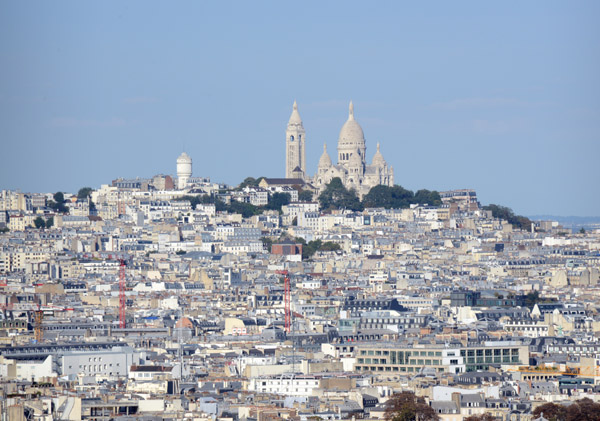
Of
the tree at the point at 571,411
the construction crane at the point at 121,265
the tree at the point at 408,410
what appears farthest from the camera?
the construction crane at the point at 121,265

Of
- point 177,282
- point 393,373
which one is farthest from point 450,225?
point 393,373

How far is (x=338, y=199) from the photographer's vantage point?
132m

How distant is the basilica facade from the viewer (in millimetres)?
139750

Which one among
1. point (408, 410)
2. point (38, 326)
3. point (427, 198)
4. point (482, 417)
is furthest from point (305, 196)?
point (482, 417)

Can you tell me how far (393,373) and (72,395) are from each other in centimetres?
1264

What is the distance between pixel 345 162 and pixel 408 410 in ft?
323

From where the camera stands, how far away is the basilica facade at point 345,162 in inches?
5502

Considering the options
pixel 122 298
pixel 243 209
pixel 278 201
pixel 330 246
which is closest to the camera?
pixel 122 298

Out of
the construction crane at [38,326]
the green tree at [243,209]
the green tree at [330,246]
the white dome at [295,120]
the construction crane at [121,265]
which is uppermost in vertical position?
the white dome at [295,120]

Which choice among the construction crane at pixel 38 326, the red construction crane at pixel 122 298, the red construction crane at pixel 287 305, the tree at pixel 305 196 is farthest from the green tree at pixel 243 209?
the construction crane at pixel 38 326

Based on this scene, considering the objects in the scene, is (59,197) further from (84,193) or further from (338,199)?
(338,199)

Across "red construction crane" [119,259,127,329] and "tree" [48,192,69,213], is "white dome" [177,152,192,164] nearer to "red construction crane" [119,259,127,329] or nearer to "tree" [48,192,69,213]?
"tree" [48,192,69,213]

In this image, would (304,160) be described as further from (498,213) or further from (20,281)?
(20,281)

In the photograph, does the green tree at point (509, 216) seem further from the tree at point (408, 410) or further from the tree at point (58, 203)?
the tree at point (408, 410)
